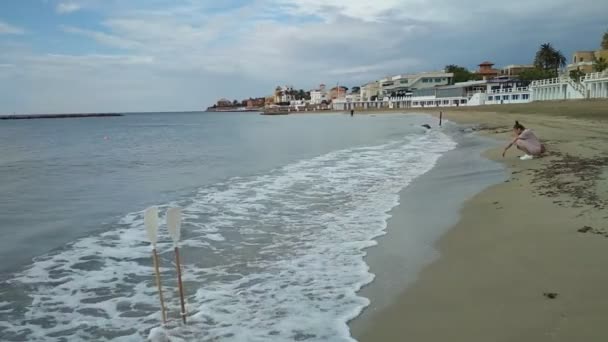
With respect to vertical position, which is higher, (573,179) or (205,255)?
(573,179)

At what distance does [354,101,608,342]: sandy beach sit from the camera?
13.5 feet

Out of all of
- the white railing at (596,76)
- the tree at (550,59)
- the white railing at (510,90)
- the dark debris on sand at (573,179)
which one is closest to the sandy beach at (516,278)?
the dark debris on sand at (573,179)

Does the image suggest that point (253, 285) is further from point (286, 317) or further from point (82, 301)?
point (82, 301)

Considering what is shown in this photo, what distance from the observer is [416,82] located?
123m

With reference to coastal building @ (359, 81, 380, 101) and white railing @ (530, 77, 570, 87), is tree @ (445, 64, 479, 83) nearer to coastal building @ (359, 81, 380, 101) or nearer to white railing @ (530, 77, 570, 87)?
coastal building @ (359, 81, 380, 101)

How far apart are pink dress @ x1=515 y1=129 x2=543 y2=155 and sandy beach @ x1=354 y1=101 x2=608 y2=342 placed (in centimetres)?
579

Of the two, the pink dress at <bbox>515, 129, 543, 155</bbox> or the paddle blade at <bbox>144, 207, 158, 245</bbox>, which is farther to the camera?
the pink dress at <bbox>515, 129, 543, 155</bbox>

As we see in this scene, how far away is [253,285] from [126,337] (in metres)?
1.77

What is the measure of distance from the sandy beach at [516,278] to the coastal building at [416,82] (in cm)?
11314

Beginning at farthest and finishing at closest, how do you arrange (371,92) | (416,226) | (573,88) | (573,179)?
(371,92) < (573,88) < (573,179) < (416,226)

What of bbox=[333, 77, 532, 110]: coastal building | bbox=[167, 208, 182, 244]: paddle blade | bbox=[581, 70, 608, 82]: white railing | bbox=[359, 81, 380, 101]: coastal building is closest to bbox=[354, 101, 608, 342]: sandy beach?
bbox=[167, 208, 182, 244]: paddle blade

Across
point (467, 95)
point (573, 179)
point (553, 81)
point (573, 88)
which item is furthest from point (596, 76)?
point (573, 179)

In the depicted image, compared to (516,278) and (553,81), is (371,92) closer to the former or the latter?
(553,81)

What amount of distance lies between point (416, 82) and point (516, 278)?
124m
